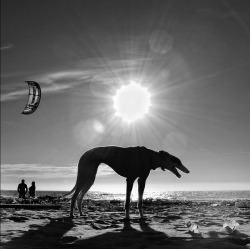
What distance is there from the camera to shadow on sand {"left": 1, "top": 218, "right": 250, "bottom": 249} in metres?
4.93

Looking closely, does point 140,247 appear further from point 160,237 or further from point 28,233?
point 28,233

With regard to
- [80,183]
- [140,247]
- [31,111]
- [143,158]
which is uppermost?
A: [31,111]

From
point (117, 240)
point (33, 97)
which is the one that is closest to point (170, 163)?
point (117, 240)

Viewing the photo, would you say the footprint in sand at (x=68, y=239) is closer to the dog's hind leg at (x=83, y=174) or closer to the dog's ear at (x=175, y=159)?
the dog's hind leg at (x=83, y=174)

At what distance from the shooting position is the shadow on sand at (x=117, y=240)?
4.93 m

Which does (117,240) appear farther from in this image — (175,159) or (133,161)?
(175,159)

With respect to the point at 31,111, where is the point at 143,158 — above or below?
below

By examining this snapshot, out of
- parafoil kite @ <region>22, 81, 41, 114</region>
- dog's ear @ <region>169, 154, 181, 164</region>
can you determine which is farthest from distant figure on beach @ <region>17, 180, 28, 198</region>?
dog's ear @ <region>169, 154, 181, 164</region>

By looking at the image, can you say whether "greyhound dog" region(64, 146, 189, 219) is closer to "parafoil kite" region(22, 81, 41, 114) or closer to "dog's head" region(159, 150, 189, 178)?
"dog's head" region(159, 150, 189, 178)

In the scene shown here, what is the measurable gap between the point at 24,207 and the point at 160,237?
8690mm

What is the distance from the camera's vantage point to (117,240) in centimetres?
545

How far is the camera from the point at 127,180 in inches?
347

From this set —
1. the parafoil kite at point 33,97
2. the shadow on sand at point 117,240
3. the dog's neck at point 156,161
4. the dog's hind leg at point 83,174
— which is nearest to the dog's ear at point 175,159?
the dog's neck at point 156,161

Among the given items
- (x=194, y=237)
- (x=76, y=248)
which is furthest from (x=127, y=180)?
(x=76, y=248)
